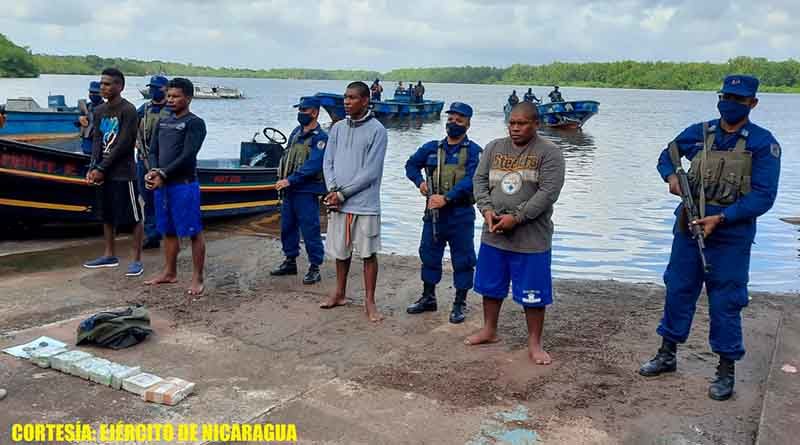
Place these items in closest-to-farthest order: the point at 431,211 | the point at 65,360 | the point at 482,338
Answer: the point at 65,360
the point at 482,338
the point at 431,211

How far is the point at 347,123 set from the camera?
5.34m

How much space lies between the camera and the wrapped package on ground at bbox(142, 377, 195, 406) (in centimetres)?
370

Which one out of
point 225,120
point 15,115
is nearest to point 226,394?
point 15,115

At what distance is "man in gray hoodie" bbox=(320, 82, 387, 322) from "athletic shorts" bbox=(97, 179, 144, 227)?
7.02 feet

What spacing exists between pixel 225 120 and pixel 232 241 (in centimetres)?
3294

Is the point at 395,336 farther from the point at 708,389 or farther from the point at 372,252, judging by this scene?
the point at 708,389

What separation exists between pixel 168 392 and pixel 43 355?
3.20ft

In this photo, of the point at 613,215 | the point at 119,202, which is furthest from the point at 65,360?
the point at 613,215

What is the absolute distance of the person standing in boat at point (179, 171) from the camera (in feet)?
18.8

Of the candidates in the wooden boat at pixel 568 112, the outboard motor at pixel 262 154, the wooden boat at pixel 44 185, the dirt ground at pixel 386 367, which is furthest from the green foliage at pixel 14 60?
the dirt ground at pixel 386 367

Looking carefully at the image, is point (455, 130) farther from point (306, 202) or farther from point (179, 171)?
point (179, 171)

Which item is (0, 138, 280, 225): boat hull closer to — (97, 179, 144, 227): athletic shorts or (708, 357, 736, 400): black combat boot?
(97, 179, 144, 227): athletic shorts

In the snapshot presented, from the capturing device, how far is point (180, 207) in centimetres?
581

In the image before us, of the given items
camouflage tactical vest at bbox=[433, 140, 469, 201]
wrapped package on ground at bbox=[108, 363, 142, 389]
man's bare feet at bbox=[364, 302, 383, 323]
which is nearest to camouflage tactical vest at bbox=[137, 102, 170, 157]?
man's bare feet at bbox=[364, 302, 383, 323]
